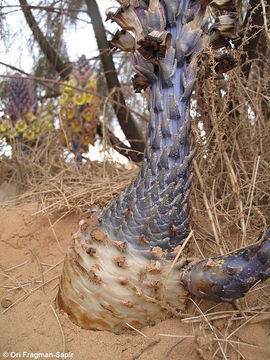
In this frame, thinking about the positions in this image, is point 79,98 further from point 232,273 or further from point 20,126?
point 232,273

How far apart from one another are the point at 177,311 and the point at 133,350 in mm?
163

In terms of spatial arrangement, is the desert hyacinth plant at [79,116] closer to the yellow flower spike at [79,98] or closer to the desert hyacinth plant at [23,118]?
the yellow flower spike at [79,98]

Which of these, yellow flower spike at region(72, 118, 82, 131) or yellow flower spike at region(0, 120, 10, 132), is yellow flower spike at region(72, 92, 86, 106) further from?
yellow flower spike at region(0, 120, 10, 132)

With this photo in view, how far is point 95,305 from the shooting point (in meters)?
0.86

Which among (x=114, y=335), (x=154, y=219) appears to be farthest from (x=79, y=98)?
(x=114, y=335)

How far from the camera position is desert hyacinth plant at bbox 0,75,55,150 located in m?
2.25

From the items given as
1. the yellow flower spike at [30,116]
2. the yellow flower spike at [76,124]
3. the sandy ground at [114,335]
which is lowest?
the sandy ground at [114,335]

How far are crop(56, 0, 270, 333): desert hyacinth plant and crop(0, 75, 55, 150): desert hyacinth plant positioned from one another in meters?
1.50

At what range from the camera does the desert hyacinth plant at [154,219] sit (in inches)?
32.7

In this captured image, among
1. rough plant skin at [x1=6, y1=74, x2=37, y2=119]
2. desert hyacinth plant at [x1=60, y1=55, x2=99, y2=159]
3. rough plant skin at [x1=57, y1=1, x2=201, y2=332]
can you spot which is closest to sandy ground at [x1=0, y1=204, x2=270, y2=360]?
rough plant skin at [x1=57, y1=1, x2=201, y2=332]

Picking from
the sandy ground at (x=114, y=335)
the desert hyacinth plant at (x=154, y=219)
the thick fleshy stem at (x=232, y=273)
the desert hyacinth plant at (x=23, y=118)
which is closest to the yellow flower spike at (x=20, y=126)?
the desert hyacinth plant at (x=23, y=118)

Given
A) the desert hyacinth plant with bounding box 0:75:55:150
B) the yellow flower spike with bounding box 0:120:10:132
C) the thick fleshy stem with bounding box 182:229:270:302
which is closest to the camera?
the thick fleshy stem with bounding box 182:229:270:302

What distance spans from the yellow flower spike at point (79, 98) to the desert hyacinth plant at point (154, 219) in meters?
1.32

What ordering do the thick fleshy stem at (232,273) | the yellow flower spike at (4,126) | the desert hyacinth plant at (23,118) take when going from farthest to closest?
1. the desert hyacinth plant at (23,118)
2. the yellow flower spike at (4,126)
3. the thick fleshy stem at (232,273)
